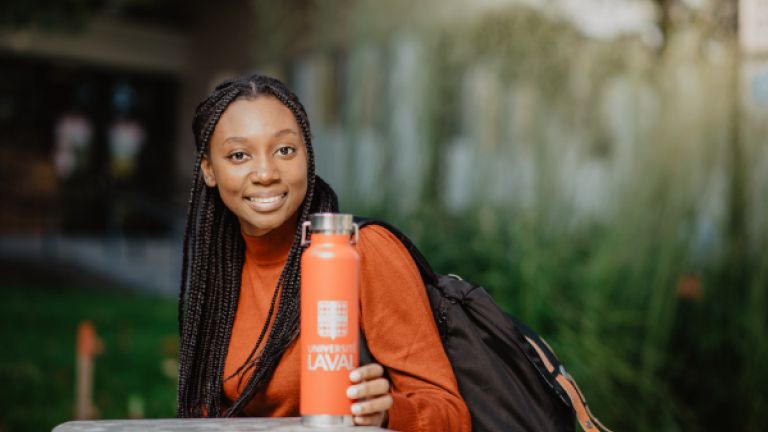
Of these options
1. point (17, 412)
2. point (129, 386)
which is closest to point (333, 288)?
point (17, 412)

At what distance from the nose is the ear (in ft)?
0.58

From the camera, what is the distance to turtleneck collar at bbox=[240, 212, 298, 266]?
1968 mm

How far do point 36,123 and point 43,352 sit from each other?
34.7 ft

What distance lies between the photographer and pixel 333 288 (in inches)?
54.7

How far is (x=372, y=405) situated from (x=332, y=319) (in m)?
0.18

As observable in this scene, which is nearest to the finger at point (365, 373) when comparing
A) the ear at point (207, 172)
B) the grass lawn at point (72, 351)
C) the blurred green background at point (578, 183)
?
the ear at point (207, 172)

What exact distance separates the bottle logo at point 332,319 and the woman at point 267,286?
0.43 feet

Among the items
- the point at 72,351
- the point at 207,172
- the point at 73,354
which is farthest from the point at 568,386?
the point at 72,351

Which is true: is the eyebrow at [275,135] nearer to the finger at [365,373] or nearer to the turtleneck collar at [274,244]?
the turtleneck collar at [274,244]

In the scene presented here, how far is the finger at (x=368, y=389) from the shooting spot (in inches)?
56.0

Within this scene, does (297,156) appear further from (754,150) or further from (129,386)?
(129,386)

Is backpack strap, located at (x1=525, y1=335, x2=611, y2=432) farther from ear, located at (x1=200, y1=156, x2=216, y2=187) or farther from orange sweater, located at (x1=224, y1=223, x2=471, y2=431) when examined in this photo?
ear, located at (x1=200, y1=156, x2=216, y2=187)

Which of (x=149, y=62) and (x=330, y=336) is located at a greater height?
(x=149, y=62)

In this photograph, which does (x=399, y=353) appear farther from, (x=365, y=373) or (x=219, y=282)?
(x=219, y=282)
